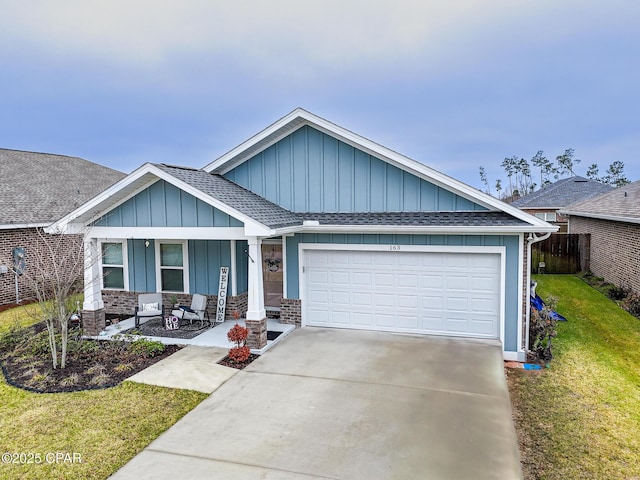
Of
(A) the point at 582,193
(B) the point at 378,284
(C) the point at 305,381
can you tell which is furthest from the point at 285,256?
(A) the point at 582,193

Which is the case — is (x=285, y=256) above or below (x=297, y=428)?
above

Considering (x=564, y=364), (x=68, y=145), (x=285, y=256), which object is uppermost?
(x=68, y=145)

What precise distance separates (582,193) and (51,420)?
3560cm

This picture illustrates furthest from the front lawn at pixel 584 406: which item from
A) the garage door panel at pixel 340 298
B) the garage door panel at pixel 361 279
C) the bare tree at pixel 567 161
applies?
the bare tree at pixel 567 161

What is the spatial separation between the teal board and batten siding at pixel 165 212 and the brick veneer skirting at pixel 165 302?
2.97 m

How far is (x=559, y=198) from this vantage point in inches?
1247

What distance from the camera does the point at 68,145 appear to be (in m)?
33.8

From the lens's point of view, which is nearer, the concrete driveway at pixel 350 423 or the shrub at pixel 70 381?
the concrete driveway at pixel 350 423

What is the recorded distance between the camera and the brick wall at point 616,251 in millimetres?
14070

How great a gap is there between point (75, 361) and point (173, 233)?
3.26 metres

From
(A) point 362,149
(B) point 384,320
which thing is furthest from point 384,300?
(A) point 362,149

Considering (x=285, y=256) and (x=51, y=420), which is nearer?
(x=51, y=420)

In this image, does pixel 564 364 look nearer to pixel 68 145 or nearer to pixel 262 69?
pixel 262 69

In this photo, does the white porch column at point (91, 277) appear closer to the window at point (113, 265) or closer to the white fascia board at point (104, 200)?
the white fascia board at point (104, 200)
